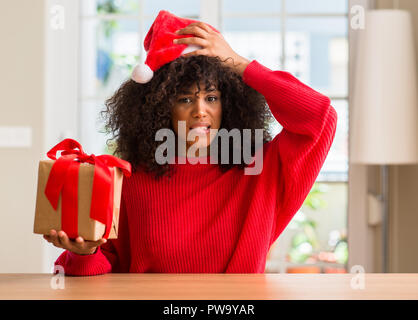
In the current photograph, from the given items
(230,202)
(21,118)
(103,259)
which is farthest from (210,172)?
(21,118)

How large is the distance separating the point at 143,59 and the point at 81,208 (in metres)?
1.95

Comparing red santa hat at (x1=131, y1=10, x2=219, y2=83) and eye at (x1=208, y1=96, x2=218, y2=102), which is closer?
red santa hat at (x1=131, y1=10, x2=219, y2=83)

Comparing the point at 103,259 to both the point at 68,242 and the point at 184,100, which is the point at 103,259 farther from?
the point at 184,100

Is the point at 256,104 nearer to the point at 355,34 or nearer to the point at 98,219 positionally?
the point at 98,219

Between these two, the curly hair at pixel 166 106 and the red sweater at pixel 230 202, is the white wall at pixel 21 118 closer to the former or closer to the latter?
the curly hair at pixel 166 106

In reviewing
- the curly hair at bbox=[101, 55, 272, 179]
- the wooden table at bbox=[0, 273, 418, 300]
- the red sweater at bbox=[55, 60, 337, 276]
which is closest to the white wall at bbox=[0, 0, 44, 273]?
the curly hair at bbox=[101, 55, 272, 179]

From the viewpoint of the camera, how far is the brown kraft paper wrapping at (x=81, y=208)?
2.87 feet

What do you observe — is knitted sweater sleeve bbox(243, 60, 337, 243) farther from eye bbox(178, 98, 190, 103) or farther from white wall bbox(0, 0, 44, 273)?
white wall bbox(0, 0, 44, 273)

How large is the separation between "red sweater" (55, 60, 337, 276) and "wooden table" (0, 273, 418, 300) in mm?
210

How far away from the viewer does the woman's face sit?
114 centimetres

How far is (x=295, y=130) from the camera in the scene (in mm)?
1145

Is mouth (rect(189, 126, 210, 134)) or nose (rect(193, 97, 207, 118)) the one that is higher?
nose (rect(193, 97, 207, 118))
